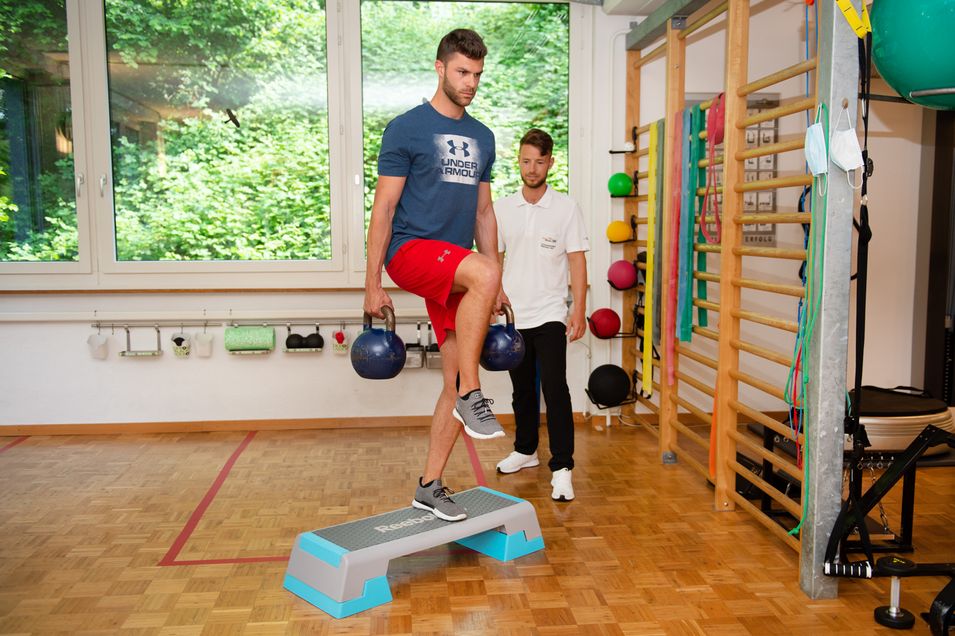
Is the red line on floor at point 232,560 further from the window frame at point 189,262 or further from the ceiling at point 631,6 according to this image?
the ceiling at point 631,6

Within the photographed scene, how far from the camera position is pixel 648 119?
16.8ft

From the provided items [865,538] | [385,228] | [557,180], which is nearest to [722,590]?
[865,538]

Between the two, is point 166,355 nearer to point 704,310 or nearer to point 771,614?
point 704,310

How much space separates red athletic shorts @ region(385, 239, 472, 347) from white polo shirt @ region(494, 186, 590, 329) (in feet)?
3.04

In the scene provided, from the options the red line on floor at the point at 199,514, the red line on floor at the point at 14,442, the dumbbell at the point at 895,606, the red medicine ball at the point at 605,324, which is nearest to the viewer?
the dumbbell at the point at 895,606

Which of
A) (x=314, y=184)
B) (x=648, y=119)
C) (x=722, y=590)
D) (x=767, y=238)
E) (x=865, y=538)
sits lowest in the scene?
(x=722, y=590)

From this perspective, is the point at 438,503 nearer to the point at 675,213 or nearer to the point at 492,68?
the point at 675,213

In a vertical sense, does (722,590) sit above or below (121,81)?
below

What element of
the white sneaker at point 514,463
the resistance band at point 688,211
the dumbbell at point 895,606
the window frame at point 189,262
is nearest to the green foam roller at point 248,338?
the window frame at point 189,262

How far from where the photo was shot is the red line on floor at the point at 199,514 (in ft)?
9.91

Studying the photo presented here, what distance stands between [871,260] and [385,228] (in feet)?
11.9

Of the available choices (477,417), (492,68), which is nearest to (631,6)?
(492,68)

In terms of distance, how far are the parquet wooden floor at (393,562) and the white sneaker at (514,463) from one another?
0.05 m

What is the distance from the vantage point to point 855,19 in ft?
8.04
